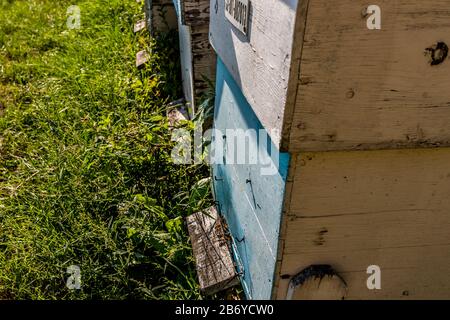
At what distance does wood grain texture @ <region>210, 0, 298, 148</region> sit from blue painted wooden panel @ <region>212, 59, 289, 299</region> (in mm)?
127

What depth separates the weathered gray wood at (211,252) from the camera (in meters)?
2.04

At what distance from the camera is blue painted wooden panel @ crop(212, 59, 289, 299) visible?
1503mm

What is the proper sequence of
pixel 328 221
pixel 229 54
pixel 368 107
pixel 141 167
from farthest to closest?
pixel 141 167 < pixel 229 54 < pixel 328 221 < pixel 368 107

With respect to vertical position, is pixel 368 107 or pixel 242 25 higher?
Answer: pixel 242 25

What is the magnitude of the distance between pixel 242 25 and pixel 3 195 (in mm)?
2036

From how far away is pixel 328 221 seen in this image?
4.83ft

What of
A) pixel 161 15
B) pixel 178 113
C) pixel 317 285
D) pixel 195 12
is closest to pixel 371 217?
pixel 317 285

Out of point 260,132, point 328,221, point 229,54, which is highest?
point 229,54

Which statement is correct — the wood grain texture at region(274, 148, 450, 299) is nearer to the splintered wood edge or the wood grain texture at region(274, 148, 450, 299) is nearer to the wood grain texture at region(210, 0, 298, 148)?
the wood grain texture at region(210, 0, 298, 148)

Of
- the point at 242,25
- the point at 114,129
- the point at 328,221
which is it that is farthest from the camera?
the point at 114,129

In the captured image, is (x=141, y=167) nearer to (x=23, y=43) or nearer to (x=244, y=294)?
(x=244, y=294)

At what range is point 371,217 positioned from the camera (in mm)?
1502

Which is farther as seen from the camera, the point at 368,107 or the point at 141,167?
the point at 141,167
